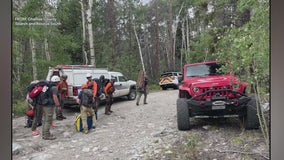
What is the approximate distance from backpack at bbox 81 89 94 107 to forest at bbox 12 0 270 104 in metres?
0.20

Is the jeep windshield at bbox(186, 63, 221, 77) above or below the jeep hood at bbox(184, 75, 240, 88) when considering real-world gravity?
above

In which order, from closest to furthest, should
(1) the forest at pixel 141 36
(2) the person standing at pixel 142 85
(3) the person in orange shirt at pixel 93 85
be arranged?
(1) the forest at pixel 141 36, (3) the person in orange shirt at pixel 93 85, (2) the person standing at pixel 142 85

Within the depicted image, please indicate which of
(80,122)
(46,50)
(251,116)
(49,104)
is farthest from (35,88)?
(251,116)

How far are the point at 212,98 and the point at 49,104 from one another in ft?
3.72

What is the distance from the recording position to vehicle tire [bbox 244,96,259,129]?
1.78m

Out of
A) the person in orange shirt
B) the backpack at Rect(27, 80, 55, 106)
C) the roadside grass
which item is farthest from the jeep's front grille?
the backpack at Rect(27, 80, 55, 106)

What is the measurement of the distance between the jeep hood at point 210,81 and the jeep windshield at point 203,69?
0.10 feet

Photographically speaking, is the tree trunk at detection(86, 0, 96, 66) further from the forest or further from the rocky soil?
the rocky soil

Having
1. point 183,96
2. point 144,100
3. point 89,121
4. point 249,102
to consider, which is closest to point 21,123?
point 89,121

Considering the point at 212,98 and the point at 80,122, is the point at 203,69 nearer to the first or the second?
the point at 212,98

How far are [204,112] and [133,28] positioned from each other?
788 mm

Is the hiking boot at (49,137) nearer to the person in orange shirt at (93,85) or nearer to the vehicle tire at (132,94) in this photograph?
the person in orange shirt at (93,85)

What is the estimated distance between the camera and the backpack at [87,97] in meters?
1.78

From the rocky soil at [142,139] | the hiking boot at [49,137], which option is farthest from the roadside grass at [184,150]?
the hiking boot at [49,137]
